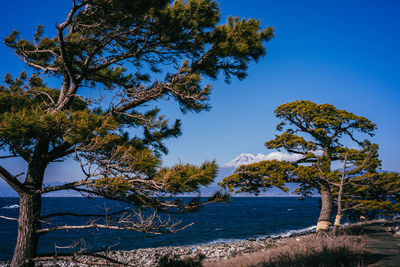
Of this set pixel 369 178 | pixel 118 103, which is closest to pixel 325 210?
pixel 369 178

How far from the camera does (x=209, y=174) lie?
4113mm

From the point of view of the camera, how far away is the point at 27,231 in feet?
14.9

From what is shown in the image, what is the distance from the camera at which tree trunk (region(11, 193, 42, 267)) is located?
14.5 ft

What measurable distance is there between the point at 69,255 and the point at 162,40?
14.6ft

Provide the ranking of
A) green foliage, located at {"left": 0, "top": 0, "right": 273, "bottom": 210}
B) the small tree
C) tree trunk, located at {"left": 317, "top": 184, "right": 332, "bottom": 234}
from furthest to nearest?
tree trunk, located at {"left": 317, "top": 184, "right": 332, "bottom": 234} → the small tree → green foliage, located at {"left": 0, "top": 0, "right": 273, "bottom": 210}

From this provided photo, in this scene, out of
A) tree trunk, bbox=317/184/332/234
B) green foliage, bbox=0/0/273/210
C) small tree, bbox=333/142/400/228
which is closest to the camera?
green foliage, bbox=0/0/273/210

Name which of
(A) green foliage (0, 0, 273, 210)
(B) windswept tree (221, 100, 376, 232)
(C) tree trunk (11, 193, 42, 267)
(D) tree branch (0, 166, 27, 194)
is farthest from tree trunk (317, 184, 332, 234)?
(D) tree branch (0, 166, 27, 194)

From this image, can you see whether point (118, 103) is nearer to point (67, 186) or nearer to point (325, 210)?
point (67, 186)

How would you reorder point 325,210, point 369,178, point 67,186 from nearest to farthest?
point 67,186, point 369,178, point 325,210

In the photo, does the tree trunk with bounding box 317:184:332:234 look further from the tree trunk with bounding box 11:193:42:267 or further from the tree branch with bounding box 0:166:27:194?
the tree branch with bounding box 0:166:27:194

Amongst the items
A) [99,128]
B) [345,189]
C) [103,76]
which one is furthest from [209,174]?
[345,189]

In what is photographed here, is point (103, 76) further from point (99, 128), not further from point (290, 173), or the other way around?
point (290, 173)

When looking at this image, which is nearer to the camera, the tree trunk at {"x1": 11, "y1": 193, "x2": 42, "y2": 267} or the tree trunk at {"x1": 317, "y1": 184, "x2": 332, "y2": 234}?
the tree trunk at {"x1": 11, "y1": 193, "x2": 42, "y2": 267}

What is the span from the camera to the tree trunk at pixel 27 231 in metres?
4.43
